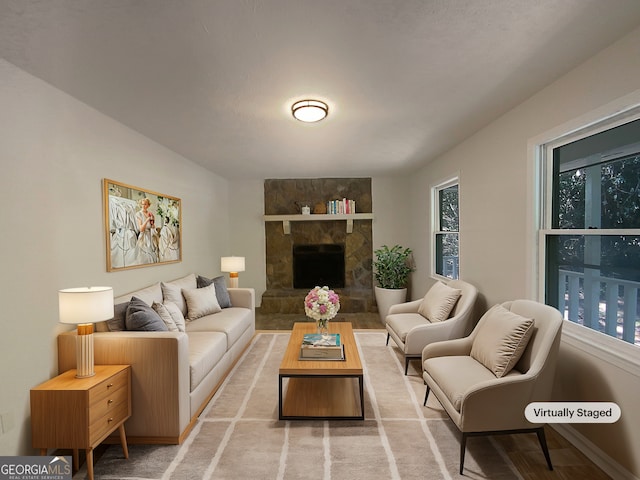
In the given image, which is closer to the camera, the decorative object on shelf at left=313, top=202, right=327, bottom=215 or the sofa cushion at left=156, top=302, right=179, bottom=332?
the sofa cushion at left=156, top=302, right=179, bottom=332

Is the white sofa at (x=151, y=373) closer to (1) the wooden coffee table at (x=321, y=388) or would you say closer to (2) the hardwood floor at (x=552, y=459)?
(1) the wooden coffee table at (x=321, y=388)

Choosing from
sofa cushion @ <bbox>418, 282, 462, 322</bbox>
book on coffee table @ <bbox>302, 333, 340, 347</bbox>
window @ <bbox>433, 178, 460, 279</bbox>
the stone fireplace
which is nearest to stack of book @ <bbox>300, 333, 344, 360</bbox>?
book on coffee table @ <bbox>302, 333, 340, 347</bbox>

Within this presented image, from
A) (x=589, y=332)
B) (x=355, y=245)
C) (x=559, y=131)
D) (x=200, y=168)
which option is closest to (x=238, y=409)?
(x=589, y=332)

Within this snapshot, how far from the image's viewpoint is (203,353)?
2750 mm

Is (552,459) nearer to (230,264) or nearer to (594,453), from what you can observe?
(594,453)

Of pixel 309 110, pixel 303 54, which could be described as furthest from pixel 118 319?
pixel 303 54

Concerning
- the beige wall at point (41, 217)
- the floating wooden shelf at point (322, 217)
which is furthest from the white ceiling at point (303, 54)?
the floating wooden shelf at point (322, 217)

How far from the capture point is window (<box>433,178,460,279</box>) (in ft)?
14.8

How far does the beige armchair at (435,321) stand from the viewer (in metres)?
3.28

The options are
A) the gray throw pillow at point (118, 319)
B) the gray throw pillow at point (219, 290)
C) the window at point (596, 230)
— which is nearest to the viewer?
the window at point (596, 230)

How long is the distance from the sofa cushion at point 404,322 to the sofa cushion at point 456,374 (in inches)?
29.3

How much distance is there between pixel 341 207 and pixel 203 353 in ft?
13.4

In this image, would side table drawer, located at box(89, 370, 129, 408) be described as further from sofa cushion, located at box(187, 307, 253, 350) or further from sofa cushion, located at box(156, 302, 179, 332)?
sofa cushion, located at box(187, 307, 253, 350)

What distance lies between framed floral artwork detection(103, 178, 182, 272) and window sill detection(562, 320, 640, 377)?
3.63 m
